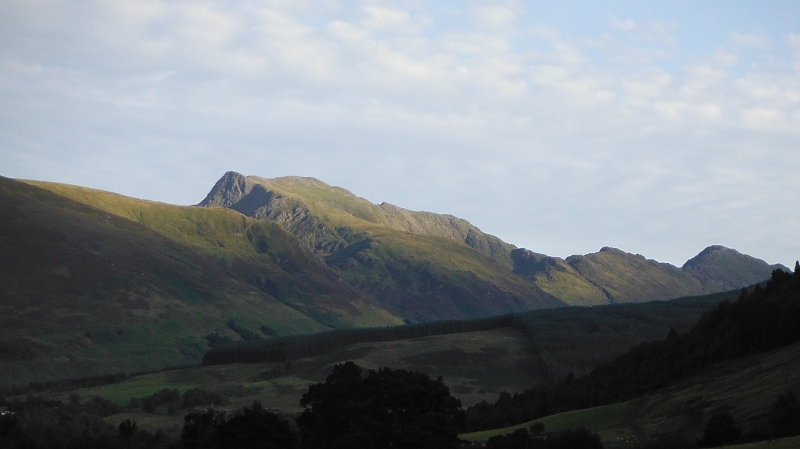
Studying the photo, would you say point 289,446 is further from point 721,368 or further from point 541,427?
point 721,368

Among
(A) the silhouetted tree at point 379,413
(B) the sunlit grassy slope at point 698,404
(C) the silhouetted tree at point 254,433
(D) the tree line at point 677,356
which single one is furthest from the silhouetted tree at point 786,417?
(C) the silhouetted tree at point 254,433

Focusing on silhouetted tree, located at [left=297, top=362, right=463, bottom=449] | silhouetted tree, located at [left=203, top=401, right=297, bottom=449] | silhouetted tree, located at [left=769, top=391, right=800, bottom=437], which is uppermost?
silhouetted tree, located at [left=769, top=391, right=800, bottom=437]

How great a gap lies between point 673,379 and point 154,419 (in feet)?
357

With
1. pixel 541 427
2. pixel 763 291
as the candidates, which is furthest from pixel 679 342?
pixel 541 427

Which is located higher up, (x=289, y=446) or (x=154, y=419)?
(x=289, y=446)

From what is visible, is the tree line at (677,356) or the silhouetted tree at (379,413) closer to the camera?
the silhouetted tree at (379,413)

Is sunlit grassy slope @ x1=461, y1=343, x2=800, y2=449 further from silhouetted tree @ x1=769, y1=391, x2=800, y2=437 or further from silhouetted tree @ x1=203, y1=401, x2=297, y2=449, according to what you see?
silhouetted tree @ x1=203, y1=401, x2=297, y2=449

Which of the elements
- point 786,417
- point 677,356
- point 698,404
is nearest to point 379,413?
point 698,404

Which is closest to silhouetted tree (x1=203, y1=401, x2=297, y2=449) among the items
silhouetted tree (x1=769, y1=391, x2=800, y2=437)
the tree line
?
silhouetted tree (x1=769, y1=391, x2=800, y2=437)

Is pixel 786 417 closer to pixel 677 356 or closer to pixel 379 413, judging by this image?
pixel 379 413

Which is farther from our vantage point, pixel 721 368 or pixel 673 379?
pixel 673 379

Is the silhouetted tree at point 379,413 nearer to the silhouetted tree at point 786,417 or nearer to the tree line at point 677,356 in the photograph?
the silhouetted tree at point 786,417

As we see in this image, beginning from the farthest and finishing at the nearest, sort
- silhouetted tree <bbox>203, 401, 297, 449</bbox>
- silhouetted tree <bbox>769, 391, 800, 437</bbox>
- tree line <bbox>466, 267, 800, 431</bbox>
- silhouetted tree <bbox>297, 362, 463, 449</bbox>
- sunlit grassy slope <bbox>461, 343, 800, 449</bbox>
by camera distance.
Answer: tree line <bbox>466, 267, 800, 431</bbox>, sunlit grassy slope <bbox>461, 343, 800, 449</bbox>, silhouetted tree <bbox>203, 401, 297, 449</bbox>, silhouetted tree <bbox>297, 362, 463, 449</bbox>, silhouetted tree <bbox>769, 391, 800, 437</bbox>

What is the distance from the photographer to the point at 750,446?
6931cm
